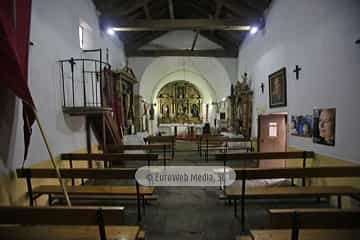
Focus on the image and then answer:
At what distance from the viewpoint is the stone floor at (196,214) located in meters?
2.33

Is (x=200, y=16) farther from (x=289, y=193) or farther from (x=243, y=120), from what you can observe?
(x=289, y=193)

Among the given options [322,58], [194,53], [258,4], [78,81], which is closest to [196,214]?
[322,58]

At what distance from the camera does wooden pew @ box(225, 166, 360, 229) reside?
2.29m

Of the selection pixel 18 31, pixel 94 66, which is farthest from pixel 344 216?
pixel 94 66

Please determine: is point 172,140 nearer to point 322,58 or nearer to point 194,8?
point 322,58

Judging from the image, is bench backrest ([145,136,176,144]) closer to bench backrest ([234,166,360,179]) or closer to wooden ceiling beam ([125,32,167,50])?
wooden ceiling beam ([125,32,167,50])

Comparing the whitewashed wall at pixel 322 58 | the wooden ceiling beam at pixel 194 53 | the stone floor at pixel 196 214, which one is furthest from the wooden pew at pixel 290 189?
the wooden ceiling beam at pixel 194 53

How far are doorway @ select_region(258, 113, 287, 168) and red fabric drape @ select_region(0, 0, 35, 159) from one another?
14.2 ft

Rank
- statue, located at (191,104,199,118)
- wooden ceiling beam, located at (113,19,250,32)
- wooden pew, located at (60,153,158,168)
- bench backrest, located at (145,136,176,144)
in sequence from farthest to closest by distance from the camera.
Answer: statue, located at (191,104,199,118) < bench backrest, located at (145,136,176,144) < wooden ceiling beam, located at (113,19,250,32) < wooden pew, located at (60,153,158,168)

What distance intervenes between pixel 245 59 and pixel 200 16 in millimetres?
2352

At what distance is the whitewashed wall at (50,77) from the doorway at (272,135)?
4.13m

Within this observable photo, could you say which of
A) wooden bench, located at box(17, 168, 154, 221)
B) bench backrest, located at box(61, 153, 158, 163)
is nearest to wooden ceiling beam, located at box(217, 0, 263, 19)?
bench backrest, located at box(61, 153, 158, 163)

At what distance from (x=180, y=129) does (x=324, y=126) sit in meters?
11.3

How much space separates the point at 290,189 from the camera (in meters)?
2.66
